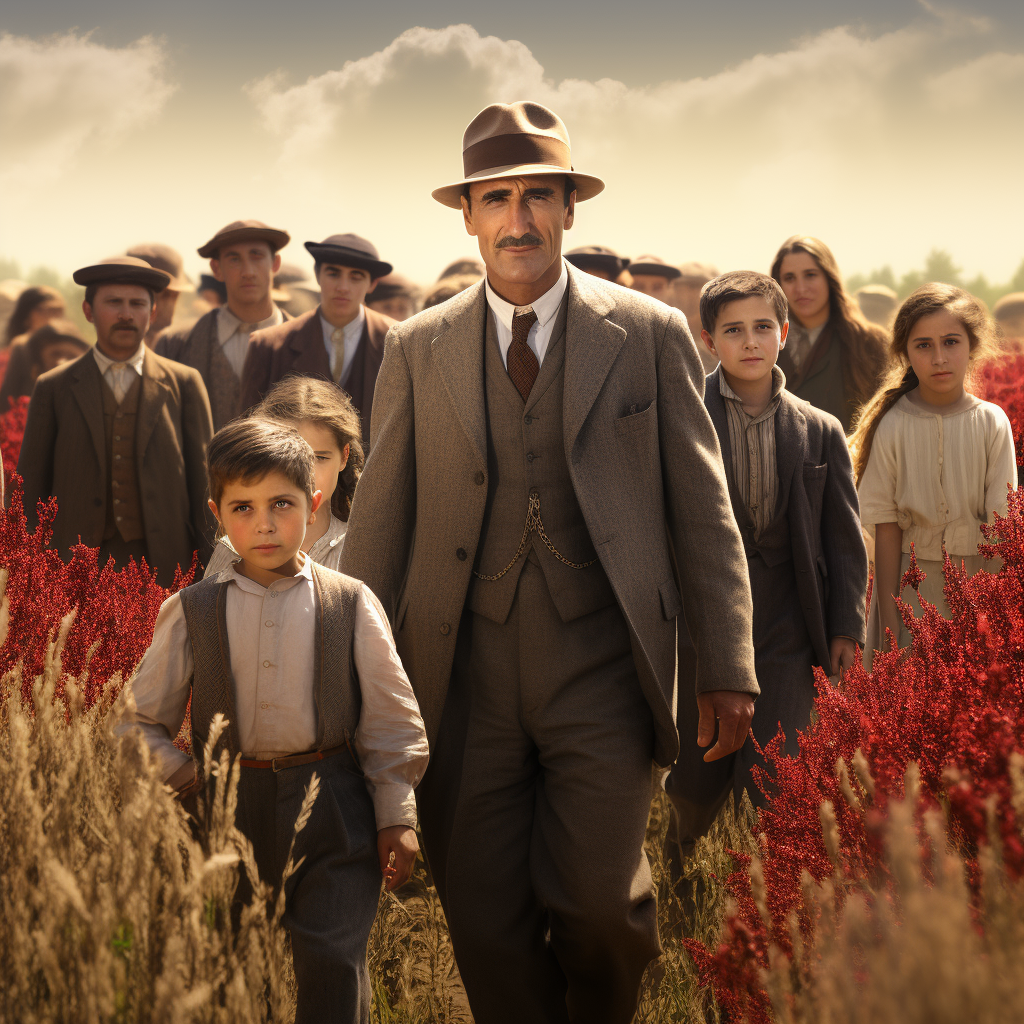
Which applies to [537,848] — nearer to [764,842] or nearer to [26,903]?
[764,842]

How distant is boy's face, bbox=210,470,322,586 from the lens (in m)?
2.63

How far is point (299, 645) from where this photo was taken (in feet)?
8.53

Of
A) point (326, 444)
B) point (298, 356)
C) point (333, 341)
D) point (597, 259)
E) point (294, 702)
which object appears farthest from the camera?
point (597, 259)

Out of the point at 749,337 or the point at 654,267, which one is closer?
the point at 749,337

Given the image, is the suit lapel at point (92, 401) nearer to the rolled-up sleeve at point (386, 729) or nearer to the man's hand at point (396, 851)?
the rolled-up sleeve at point (386, 729)

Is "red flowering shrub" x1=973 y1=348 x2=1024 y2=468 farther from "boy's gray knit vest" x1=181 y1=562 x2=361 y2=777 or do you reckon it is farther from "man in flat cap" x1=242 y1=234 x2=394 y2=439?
"boy's gray knit vest" x1=181 y1=562 x2=361 y2=777

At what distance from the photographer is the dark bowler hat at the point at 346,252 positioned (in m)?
7.57

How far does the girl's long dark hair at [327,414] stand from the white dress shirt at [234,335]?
446cm

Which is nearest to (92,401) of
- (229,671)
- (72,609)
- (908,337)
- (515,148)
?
(72,609)

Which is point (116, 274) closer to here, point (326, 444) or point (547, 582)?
point (326, 444)

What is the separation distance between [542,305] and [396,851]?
1.51 meters

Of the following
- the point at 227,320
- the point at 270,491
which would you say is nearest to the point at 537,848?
the point at 270,491

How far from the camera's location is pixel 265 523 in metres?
2.64

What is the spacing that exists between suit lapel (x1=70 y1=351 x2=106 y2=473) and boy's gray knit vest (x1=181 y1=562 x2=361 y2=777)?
3.84m
